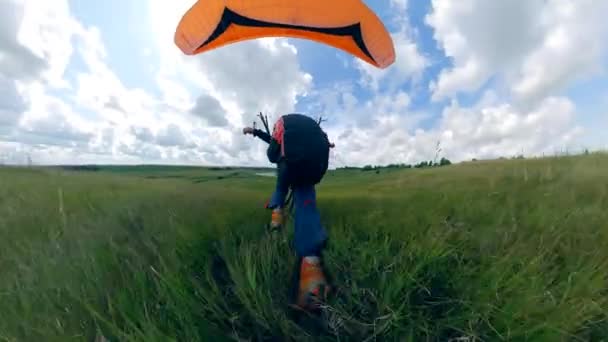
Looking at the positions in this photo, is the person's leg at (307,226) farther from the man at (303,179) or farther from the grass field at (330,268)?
the grass field at (330,268)

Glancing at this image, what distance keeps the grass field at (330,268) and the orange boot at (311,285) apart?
0.10m

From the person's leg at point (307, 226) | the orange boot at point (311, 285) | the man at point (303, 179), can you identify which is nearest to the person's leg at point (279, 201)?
the man at point (303, 179)

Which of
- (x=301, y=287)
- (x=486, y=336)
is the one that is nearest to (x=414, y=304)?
(x=486, y=336)

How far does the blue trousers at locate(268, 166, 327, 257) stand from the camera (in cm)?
212

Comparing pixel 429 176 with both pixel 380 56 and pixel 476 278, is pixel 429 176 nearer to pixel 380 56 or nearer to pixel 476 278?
pixel 380 56

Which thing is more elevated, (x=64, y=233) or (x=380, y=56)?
(x=380, y=56)

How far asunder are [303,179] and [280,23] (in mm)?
2233

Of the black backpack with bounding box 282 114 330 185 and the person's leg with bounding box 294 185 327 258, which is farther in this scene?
the black backpack with bounding box 282 114 330 185

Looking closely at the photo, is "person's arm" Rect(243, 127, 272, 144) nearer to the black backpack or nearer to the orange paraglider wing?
the black backpack

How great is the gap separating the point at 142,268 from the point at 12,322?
716 millimetres

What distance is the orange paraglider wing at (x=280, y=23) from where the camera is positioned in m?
3.31

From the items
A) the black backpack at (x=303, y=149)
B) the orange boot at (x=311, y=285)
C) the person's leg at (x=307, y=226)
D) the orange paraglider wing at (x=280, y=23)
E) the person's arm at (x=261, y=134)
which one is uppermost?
the orange paraglider wing at (x=280, y=23)

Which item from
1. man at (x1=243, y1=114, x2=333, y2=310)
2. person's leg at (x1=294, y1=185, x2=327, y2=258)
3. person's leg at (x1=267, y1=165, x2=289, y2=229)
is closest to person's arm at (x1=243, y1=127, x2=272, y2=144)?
man at (x1=243, y1=114, x2=333, y2=310)

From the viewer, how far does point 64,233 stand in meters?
2.62
